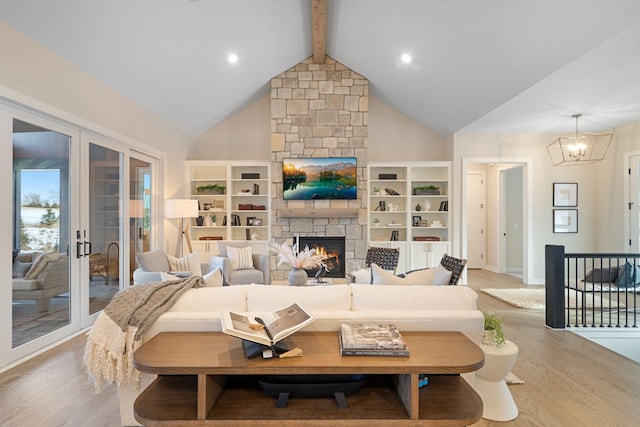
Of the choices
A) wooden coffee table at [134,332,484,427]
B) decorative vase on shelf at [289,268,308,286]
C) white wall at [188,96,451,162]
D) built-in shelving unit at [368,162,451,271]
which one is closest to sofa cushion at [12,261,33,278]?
wooden coffee table at [134,332,484,427]

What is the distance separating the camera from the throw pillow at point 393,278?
2838 millimetres

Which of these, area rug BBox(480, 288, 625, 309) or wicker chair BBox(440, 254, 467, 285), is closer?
wicker chair BBox(440, 254, 467, 285)

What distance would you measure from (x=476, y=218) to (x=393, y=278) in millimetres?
7072

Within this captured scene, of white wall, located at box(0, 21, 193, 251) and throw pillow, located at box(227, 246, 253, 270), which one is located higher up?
white wall, located at box(0, 21, 193, 251)

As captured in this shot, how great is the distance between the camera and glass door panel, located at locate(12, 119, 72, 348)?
333 centimetres

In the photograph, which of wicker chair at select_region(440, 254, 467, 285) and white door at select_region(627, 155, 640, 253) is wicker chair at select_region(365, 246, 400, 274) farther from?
white door at select_region(627, 155, 640, 253)

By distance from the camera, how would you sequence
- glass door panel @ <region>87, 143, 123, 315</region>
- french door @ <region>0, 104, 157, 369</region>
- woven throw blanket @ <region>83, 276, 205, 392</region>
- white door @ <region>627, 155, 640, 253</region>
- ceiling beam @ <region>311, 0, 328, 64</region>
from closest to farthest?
1. woven throw blanket @ <region>83, 276, 205, 392</region>
2. french door @ <region>0, 104, 157, 369</region>
3. glass door panel @ <region>87, 143, 123, 315</region>
4. ceiling beam @ <region>311, 0, 328, 64</region>
5. white door @ <region>627, 155, 640, 253</region>

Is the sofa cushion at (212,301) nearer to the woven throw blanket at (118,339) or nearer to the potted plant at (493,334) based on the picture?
the woven throw blanket at (118,339)

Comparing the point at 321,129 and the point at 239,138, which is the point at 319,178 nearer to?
the point at 321,129

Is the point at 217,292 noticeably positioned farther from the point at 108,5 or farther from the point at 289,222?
the point at 289,222

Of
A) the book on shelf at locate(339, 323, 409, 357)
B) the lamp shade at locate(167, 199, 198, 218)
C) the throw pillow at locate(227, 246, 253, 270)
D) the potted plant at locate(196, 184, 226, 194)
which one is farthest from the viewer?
the potted plant at locate(196, 184, 226, 194)

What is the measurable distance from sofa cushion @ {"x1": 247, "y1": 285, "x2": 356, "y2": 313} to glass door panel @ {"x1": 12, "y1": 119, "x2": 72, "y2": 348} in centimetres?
247

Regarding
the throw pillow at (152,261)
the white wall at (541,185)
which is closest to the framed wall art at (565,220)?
the white wall at (541,185)

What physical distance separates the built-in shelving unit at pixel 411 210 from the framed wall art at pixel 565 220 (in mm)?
1950
